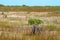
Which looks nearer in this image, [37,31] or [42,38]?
[42,38]

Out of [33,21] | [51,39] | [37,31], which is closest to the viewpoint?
[51,39]

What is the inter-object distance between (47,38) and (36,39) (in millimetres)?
856

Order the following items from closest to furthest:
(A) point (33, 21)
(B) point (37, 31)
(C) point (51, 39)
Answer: (C) point (51, 39), (B) point (37, 31), (A) point (33, 21)

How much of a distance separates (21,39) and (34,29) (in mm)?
5750

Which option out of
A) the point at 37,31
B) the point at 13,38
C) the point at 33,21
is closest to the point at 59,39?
the point at 13,38

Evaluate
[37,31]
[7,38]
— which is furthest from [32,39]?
[37,31]

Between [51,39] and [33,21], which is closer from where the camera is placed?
[51,39]

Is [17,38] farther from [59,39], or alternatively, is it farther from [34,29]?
[34,29]

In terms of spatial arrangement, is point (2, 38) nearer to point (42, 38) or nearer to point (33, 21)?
point (42, 38)

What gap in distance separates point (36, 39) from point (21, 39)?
993 mm

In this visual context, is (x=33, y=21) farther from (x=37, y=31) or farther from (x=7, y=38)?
(x=7, y=38)

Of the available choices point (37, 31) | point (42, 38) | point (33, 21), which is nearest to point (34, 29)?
point (37, 31)

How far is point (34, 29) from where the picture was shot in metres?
23.6

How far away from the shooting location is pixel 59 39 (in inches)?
720
